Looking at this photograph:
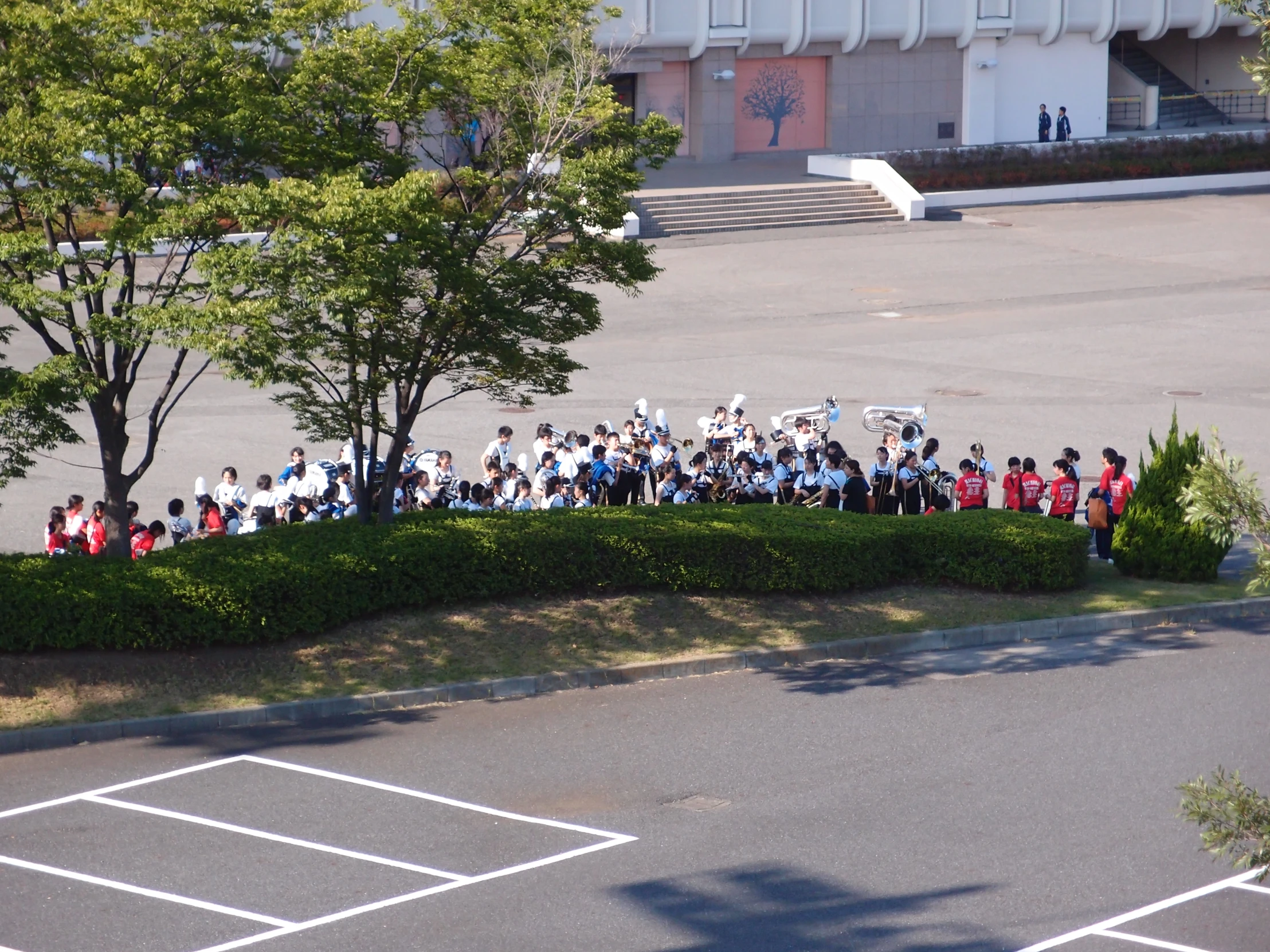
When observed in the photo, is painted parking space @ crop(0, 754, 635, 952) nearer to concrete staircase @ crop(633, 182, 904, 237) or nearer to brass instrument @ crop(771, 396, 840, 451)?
brass instrument @ crop(771, 396, 840, 451)

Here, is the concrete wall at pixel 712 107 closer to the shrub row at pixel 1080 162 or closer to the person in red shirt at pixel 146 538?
the shrub row at pixel 1080 162

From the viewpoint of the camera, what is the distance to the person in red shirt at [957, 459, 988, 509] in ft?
61.6

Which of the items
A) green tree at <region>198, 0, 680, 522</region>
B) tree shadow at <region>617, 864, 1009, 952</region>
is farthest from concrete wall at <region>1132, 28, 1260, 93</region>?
tree shadow at <region>617, 864, 1009, 952</region>

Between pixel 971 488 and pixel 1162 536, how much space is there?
245 centimetres

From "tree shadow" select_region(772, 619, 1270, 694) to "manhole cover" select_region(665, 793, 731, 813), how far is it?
276cm

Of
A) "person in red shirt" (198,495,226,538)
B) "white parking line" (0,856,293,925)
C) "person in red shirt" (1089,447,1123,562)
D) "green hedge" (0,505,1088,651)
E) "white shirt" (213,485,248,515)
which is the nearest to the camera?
"white parking line" (0,856,293,925)

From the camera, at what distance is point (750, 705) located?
13.8 m

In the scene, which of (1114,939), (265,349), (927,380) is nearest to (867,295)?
(927,380)

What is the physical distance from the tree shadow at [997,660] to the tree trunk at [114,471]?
22.1ft

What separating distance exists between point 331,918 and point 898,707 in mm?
6031

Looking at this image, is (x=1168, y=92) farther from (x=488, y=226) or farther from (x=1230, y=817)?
(x=1230, y=817)

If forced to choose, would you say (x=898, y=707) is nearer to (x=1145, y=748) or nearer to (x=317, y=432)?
(x=1145, y=748)

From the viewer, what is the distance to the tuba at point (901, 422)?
2052cm

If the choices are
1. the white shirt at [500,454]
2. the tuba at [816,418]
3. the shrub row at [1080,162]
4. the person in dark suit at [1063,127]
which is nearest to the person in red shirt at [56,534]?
the white shirt at [500,454]
